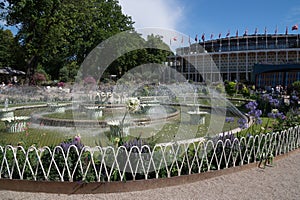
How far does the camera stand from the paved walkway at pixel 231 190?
426 centimetres

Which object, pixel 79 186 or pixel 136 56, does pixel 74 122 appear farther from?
pixel 136 56

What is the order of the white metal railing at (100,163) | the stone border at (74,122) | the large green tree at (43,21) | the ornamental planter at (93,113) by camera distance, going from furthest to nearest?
1. the large green tree at (43,21)
2. the ornamental planter at (93,113)
3. the stone border at (74,122)
4. the white metal railing at (100,163)

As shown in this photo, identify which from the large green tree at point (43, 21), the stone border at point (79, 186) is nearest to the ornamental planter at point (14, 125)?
the stone border at point (79, 186)

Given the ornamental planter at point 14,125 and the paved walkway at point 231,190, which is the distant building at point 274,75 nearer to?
the paved walkway at point 231,190

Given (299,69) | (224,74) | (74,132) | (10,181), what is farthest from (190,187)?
(224,74)

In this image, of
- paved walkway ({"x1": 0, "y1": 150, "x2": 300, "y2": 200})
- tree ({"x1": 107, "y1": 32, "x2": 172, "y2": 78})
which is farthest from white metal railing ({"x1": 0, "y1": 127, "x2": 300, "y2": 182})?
tree ({"x1": 107, "y1": 32, "x2": 172, "y2": 78})

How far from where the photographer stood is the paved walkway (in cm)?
426

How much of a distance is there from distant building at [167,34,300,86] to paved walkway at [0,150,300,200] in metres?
53.2

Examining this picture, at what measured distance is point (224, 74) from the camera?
223ft

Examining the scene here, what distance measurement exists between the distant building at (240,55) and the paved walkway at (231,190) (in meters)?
53.2

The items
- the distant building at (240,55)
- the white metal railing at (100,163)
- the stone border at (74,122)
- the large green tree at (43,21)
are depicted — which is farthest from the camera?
the distant building at (240,55)

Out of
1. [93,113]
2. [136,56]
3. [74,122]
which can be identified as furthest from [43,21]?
[136,56]

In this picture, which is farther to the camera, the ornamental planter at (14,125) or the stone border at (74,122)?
the stone border at (74,122)

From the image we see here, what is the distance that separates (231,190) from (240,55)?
65251 millimetres
